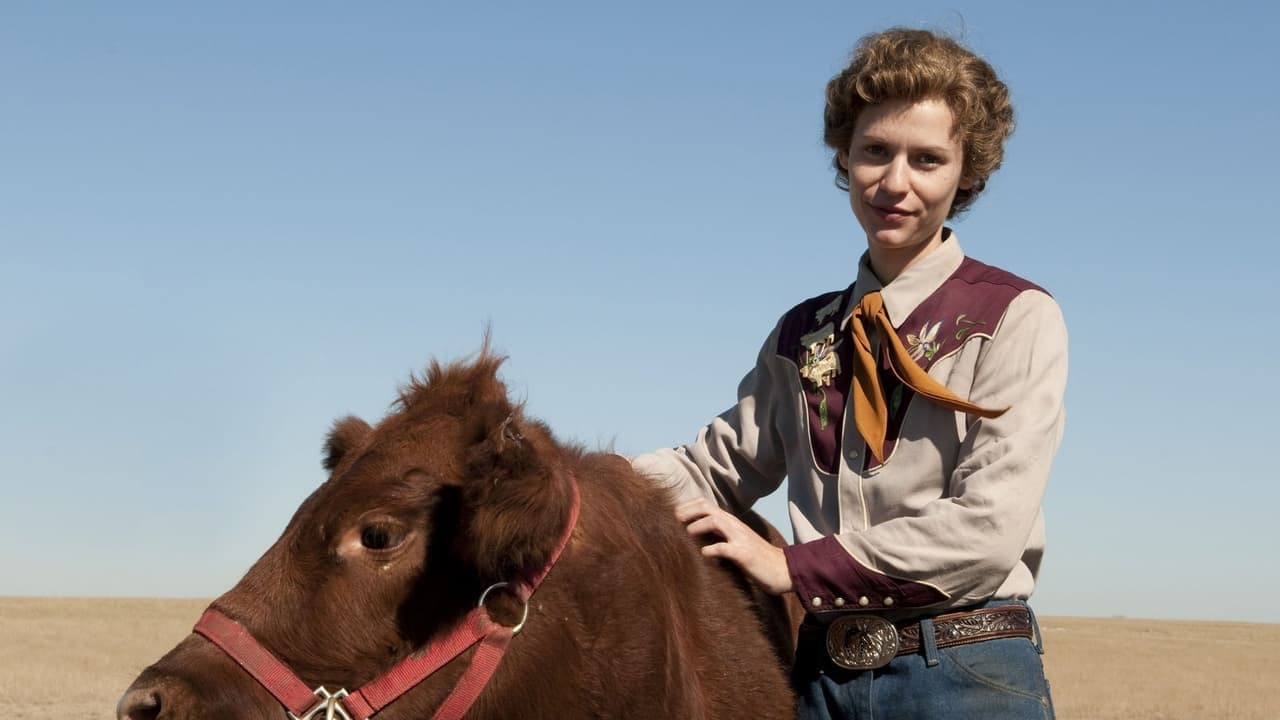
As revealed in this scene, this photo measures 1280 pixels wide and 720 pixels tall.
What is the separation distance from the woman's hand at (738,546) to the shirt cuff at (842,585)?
0.18 ft

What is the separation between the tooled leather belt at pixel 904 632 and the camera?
13.9ft

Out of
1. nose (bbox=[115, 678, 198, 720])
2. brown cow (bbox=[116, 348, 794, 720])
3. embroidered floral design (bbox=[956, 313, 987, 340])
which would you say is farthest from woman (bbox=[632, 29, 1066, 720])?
nose (bbox=[115, 678, 198, 720])

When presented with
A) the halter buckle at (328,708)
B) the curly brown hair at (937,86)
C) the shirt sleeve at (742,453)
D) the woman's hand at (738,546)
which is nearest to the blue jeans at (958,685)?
the woman's hand at (738,546)

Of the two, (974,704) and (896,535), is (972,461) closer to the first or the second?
(896,535)

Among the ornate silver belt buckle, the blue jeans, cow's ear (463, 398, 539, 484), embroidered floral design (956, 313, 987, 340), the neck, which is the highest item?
the neck

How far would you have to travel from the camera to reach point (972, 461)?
4.12 m

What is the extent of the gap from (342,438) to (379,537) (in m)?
0.73

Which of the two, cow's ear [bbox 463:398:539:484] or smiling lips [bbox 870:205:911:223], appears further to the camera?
smiling lips [bbox 870:205:911:223]

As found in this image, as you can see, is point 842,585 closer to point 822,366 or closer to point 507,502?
point 822,366

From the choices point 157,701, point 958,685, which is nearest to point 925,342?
point 958,685

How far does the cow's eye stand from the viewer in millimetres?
3619

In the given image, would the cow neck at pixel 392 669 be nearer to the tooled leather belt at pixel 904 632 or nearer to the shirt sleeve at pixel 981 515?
the shirt sleeve at pixel 981 515

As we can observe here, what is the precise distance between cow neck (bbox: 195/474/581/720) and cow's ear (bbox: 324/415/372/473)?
2.26 feet

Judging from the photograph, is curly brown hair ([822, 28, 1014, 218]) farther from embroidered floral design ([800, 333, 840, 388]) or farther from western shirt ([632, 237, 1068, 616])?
embroidered floral design ([800, 333, 840, 388])
